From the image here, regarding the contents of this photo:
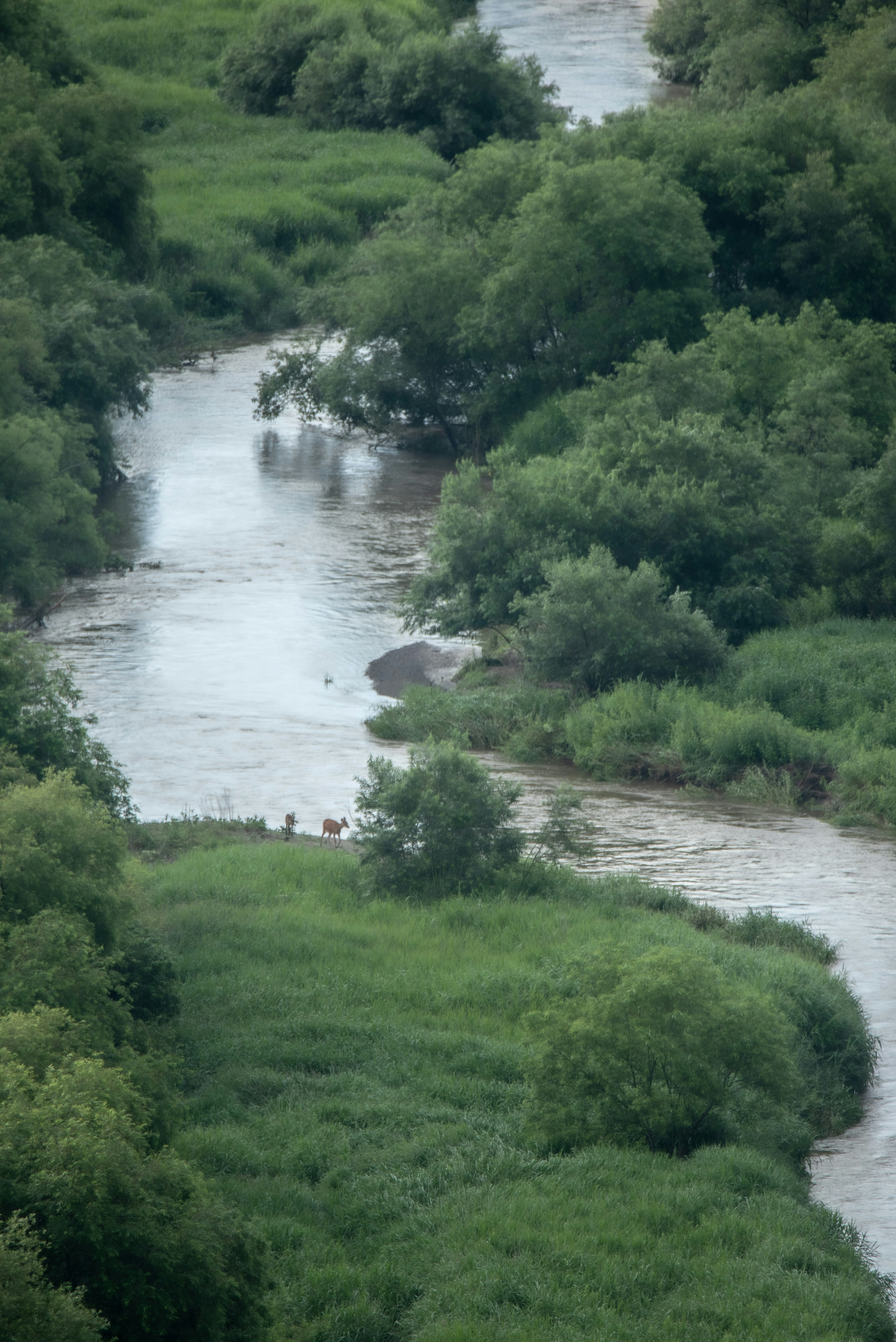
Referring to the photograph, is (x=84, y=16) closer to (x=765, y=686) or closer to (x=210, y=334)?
(x=210, y=334)

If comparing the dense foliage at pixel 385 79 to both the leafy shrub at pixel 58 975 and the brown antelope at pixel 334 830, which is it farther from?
the leafy shrub at pixel 58 975

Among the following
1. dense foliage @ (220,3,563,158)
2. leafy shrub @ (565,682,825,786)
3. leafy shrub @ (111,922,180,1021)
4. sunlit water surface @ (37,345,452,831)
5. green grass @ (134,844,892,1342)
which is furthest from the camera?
dense foliage @ (220,3,563,158)

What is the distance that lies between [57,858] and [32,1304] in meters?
5.86

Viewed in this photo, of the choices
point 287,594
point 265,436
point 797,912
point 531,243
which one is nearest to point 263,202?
point 265,436

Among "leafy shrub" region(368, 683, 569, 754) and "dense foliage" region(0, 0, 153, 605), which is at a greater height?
"dense foliage" region(0, 0, 153, 605)

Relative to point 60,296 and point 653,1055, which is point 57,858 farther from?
point 60,296

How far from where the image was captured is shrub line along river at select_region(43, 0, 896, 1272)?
824 inches

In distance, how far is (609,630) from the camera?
28141 millimetres

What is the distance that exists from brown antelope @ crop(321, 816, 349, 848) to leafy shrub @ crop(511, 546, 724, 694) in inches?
264

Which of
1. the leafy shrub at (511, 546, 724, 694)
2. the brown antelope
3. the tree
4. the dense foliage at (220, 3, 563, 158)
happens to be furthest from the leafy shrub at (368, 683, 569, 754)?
the dense foliage at (220, 3, 563, 158)

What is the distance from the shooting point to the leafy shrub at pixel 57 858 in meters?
13.0

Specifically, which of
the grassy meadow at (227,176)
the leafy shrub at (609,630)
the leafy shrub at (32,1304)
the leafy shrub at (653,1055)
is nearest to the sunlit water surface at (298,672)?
the leafy shrub at (653,1055)

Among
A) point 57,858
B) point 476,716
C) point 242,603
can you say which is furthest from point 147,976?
point 242,603

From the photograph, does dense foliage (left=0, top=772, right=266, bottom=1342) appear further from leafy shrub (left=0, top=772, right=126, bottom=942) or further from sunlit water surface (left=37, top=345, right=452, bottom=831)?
sunlit water surface (left=37, top=345, right=452, bottom=831)
